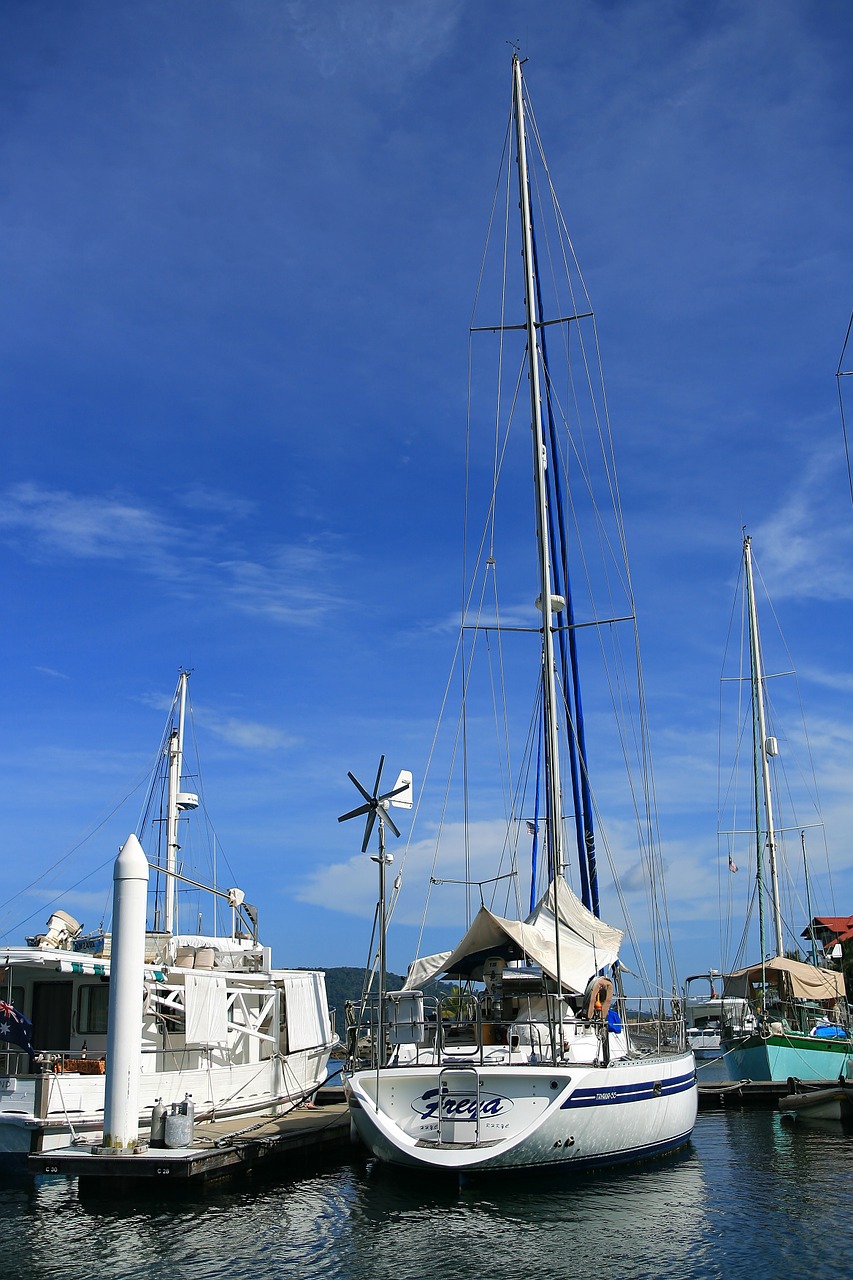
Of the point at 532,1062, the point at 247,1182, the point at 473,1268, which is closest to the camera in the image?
the point at 473,1268

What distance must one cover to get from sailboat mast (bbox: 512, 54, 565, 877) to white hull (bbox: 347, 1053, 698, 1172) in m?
6.41

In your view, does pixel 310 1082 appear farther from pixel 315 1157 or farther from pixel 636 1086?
pixel 636 1086

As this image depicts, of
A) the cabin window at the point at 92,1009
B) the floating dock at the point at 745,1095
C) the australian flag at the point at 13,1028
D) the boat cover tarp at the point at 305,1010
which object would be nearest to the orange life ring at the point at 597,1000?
the australian flag at the point at 13,1028

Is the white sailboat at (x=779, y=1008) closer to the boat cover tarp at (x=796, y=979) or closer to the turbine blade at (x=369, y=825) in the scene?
the boat cover tarp at (x=796, y=979)

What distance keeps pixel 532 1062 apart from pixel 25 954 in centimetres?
1226

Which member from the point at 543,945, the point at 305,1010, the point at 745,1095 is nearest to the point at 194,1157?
the point at 543,945

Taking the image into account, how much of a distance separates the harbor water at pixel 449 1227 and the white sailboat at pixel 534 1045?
35.6 inches

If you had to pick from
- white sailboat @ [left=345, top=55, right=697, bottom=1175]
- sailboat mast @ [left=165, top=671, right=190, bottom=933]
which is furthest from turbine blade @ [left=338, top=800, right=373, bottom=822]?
sailboat mast @ [left=165, top=671, right=190, bottom=933]

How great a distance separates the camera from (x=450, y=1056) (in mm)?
21547

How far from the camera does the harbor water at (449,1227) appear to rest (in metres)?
15.9

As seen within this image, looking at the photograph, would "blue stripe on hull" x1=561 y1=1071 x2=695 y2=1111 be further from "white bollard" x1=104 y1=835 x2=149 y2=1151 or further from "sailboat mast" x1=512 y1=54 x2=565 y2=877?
"white bollard" x1=104 y1=835 x2=149 y2=1151

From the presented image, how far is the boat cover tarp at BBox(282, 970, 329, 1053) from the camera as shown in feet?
107

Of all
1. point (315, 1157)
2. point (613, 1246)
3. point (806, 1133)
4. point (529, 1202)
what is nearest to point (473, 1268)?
point (613, 1246)

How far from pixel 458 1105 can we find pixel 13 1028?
10.7m
